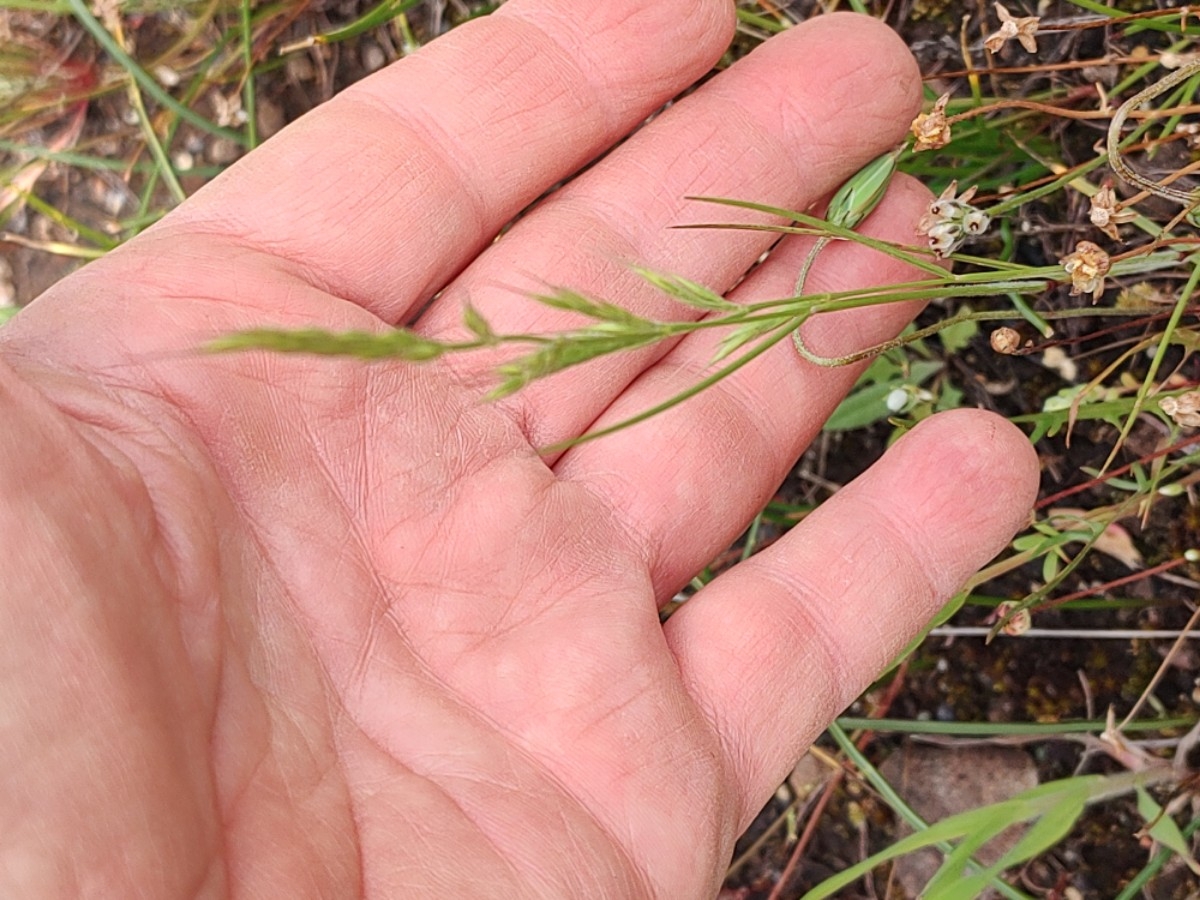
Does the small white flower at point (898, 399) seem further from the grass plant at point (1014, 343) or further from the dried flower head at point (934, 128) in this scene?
the dried flower head at point (934, 128)

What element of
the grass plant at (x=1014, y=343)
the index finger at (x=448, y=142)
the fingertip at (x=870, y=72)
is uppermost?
the index finger at (x=448, y=142)

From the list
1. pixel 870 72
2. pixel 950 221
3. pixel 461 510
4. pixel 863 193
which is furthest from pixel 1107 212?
pixel 461 510

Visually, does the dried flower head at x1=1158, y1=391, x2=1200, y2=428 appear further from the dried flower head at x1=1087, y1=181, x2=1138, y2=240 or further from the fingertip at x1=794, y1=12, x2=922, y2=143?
the fingertip at x1=794, y1=12, x2=922, y2=143

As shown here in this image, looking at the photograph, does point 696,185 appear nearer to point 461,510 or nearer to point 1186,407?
point 461,510

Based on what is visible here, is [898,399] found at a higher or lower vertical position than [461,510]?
lower

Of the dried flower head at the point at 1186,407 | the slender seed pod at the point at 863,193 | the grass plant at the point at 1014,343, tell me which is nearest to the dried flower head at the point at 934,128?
the grass plant at the point at 1014,343

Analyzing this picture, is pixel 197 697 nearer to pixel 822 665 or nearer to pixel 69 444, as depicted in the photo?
pixel 69 444
